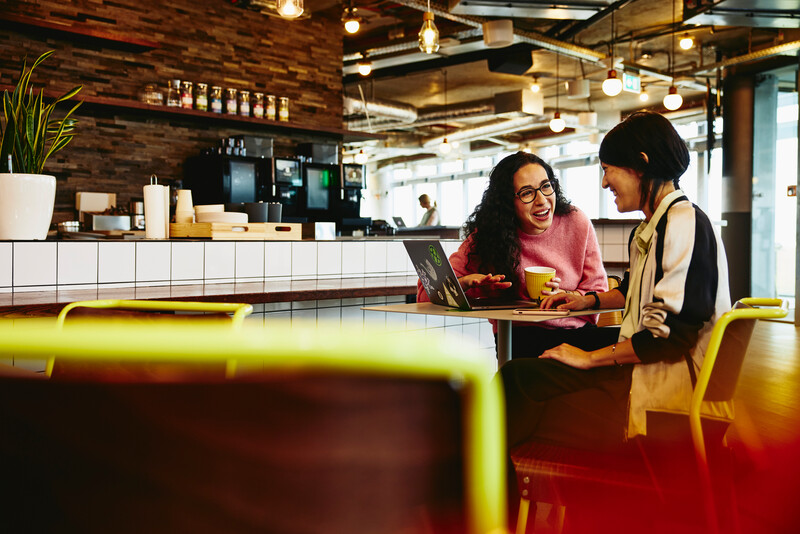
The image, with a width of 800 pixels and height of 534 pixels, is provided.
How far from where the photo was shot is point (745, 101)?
8.68m

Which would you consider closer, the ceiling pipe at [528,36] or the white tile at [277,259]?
the white tile at [277,259]

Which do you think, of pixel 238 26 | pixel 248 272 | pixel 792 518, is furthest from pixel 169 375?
pixel 238 26

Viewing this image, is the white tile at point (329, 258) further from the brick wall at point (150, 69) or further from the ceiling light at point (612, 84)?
the ceiling light at point (612, 84)

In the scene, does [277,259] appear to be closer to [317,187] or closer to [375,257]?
[375,257]

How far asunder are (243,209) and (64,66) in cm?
296

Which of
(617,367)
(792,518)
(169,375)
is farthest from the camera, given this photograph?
(792,518)

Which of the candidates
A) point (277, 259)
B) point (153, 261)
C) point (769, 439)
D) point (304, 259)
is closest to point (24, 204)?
point (153, 261)

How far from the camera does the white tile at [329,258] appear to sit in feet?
12.4

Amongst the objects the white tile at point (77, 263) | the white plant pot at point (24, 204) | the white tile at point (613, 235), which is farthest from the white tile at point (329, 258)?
the white tile at point (613, 235)

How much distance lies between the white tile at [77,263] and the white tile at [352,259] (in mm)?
1381

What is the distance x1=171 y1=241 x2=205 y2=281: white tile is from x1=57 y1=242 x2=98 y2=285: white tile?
368 mm

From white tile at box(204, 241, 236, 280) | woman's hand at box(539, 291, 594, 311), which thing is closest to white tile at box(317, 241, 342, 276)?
white tile at box(204, 241, 236, 280)

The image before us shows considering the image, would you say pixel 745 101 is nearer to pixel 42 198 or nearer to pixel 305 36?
pixel 305 36

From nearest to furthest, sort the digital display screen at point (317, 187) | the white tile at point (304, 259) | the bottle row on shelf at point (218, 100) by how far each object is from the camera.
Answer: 1. the white tile at point (304, 259)
2. the bottle row on shelf at point (218, 100)
3. the digital display screen at point (317, 187)
